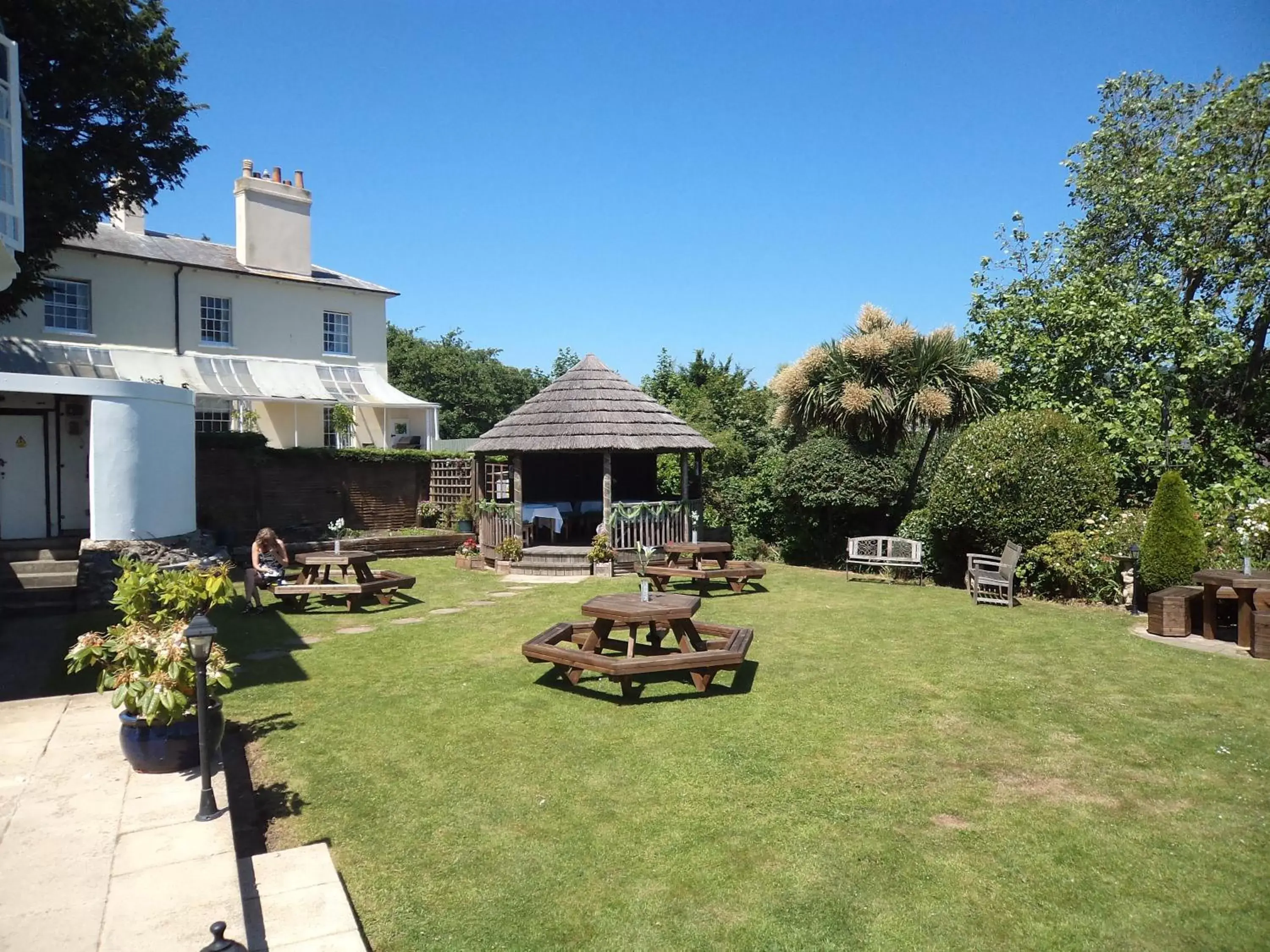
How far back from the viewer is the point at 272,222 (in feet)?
85.1

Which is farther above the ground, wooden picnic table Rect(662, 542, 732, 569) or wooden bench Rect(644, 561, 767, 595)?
wooden picnic table Rect(662, 542, 732, 569)

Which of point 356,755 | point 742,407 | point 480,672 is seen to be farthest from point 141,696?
point 742,407

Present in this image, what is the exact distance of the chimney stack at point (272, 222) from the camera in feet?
83.1

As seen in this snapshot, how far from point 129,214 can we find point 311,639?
2088 centimetres

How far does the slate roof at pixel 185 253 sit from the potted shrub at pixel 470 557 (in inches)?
504

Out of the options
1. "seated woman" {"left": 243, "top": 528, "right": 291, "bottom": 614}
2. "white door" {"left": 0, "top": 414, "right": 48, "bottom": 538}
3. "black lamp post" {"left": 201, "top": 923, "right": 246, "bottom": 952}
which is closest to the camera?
"black lamp post" {"left": 201, "top": 923, "right": 246, "bottom": 952}

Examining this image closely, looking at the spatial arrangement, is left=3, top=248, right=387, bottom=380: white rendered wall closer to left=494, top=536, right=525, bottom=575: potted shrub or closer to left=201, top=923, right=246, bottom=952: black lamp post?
left=494, top=536, right=525, bottom=575: potted shrub

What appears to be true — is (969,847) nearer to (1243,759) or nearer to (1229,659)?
(1243,759)

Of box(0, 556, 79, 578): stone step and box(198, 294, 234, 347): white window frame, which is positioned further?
box(198, 294, 234, 347): white window frame

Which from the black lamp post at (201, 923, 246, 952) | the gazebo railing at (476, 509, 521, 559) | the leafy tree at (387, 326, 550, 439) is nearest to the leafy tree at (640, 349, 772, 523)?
the gazebo railing at (476, 509, 521, 559)

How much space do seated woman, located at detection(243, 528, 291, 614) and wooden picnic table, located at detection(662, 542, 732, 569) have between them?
264 inches

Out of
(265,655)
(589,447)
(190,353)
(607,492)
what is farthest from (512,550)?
(190,353)

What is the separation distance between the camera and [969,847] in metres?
4.85

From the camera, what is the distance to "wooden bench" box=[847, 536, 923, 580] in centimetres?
1547
